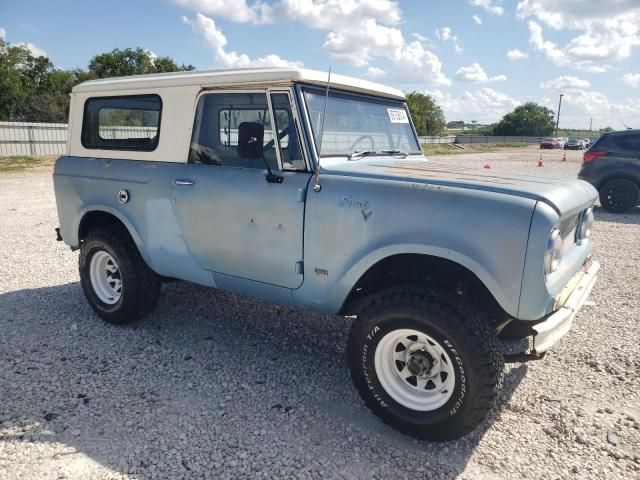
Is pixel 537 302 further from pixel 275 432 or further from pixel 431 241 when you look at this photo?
pixel 275 432

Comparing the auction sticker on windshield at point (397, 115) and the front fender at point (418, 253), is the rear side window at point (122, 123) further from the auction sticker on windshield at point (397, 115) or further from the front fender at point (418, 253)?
the front fender at point (418, 253)

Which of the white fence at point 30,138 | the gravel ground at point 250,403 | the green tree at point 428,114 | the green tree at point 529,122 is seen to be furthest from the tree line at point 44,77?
the green tree at point 529,122

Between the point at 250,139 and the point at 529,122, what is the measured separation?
82.8m

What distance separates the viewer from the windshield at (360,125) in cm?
341

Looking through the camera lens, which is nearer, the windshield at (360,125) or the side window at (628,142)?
the windshield at (360,125)

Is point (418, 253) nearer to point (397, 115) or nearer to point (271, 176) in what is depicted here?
point (271, 176)

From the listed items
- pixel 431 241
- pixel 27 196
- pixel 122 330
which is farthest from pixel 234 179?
pixel 27 196

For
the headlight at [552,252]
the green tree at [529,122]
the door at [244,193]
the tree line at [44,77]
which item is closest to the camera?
the headlight at [552,252]

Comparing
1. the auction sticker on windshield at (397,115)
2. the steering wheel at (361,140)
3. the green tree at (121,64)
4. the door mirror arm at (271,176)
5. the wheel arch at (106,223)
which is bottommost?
the wheel arch at (106,223)

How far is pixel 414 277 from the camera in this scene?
318cm

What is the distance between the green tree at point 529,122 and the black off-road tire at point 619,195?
2860 inches

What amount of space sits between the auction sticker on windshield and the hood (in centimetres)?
66

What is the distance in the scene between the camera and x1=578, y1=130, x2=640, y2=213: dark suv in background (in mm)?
10414

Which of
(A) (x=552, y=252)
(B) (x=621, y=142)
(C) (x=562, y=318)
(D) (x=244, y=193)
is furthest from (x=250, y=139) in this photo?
(B) (x=621, y=142)
